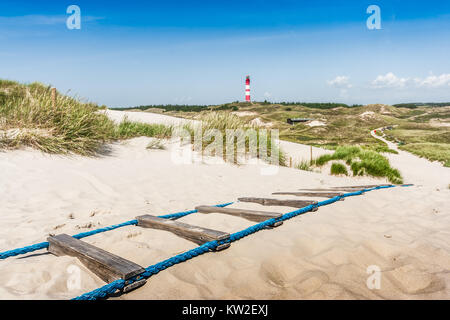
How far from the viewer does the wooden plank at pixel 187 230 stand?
290cm

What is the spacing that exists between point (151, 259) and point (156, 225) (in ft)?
2.84

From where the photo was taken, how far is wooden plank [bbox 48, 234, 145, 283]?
221 cm

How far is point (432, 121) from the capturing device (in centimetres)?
6344

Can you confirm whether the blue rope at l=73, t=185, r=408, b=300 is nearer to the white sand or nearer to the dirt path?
the white sand

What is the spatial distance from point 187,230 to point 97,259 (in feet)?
3.08

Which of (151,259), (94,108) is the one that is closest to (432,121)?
(94,108)

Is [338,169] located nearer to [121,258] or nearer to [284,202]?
[284,202]

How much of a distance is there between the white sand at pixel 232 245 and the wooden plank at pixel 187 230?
0.08m

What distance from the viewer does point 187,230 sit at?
313cm

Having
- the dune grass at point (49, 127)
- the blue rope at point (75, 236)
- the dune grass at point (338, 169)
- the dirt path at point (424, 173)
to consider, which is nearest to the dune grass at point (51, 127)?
the dune grass at point (49, 127)

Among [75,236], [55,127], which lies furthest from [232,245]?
[55,127]

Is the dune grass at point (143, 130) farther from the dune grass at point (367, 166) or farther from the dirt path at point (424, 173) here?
the dirt path at point (424, 173)

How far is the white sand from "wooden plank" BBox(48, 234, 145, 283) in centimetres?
7
